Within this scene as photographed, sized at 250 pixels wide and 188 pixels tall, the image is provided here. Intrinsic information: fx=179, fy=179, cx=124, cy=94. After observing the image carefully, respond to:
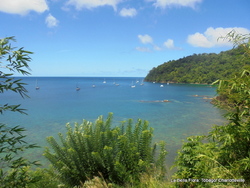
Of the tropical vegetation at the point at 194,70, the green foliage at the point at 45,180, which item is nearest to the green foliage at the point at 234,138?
the green foliage at the point at 45,180

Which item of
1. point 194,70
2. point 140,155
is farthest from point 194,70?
point 140,155

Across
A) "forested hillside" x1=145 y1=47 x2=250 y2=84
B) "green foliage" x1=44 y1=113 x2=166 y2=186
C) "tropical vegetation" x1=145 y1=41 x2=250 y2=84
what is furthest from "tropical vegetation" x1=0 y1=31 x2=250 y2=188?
"forested hillside" x1=145 y1=47 x2=250 y2=84

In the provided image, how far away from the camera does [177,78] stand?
362ft

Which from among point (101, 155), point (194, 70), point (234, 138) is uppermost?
point (194, 70)

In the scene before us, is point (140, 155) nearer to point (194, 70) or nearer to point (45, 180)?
point (45, 180)

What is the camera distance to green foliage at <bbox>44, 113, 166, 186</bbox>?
5.39 m

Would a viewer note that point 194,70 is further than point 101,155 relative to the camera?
Yes

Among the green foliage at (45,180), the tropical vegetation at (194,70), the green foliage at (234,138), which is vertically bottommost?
the green foliage at (45,180)

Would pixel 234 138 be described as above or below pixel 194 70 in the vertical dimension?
below

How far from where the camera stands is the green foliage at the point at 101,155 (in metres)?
5.39

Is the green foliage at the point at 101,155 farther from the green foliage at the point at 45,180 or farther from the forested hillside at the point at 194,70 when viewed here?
the forested hillside at the point at 194,70

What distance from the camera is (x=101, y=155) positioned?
5.59 meters

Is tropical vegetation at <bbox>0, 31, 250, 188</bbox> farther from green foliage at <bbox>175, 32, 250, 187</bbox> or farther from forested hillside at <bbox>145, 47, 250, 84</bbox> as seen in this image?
forested hillside at <bbox>145, 47, 250, 84</bbox>

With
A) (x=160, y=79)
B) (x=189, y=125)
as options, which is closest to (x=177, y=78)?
(x=160, y=79)
